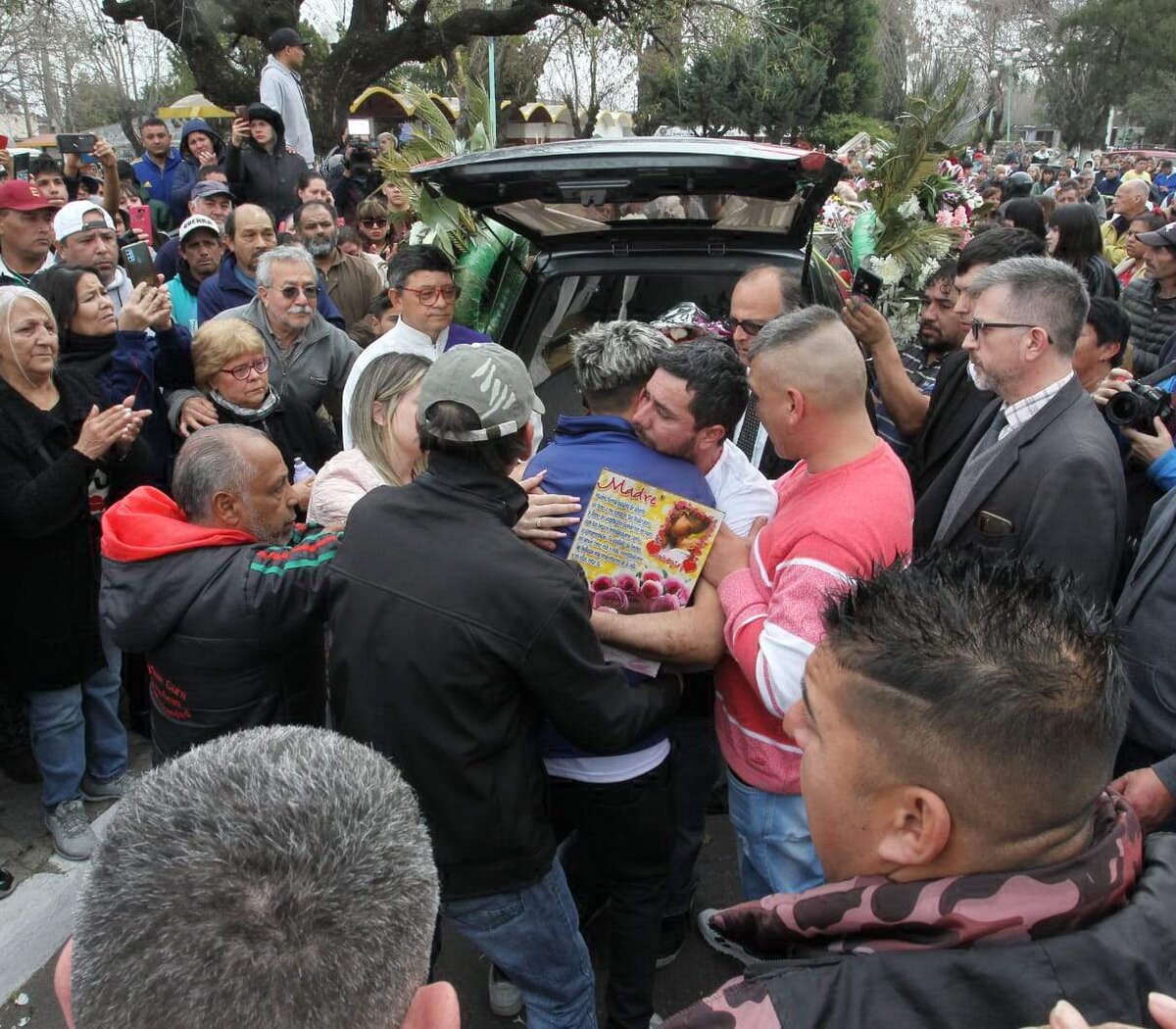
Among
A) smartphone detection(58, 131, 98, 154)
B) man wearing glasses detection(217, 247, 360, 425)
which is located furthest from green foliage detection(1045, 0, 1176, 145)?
man wearing glasses detection(217, 247, 360, 425)

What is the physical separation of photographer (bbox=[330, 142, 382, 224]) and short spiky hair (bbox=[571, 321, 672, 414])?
777cm

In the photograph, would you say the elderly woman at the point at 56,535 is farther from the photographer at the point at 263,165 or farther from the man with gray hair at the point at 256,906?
the photographer at the point at 263,165

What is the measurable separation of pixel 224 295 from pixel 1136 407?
164 inches

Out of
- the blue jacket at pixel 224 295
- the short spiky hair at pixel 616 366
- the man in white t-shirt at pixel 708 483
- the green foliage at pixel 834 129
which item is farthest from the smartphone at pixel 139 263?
the green foliage at pixel 834 129

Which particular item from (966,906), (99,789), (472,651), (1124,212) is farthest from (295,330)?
(1124,212)

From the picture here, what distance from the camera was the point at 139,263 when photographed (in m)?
3.79

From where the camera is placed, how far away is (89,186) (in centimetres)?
830

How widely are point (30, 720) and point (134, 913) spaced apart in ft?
9.18

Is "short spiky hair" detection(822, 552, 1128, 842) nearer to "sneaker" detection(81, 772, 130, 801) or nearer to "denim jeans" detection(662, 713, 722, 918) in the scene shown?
"denim jeans" detection(662, 713, 722, 918)

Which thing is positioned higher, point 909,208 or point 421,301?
point 909,208

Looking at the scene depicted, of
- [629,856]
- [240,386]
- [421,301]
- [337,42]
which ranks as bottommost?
[629,856]

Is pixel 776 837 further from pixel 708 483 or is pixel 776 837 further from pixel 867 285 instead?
pixel 867 285

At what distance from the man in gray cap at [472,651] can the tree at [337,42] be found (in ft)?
55.5

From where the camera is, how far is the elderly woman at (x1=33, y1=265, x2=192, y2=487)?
131 inches
